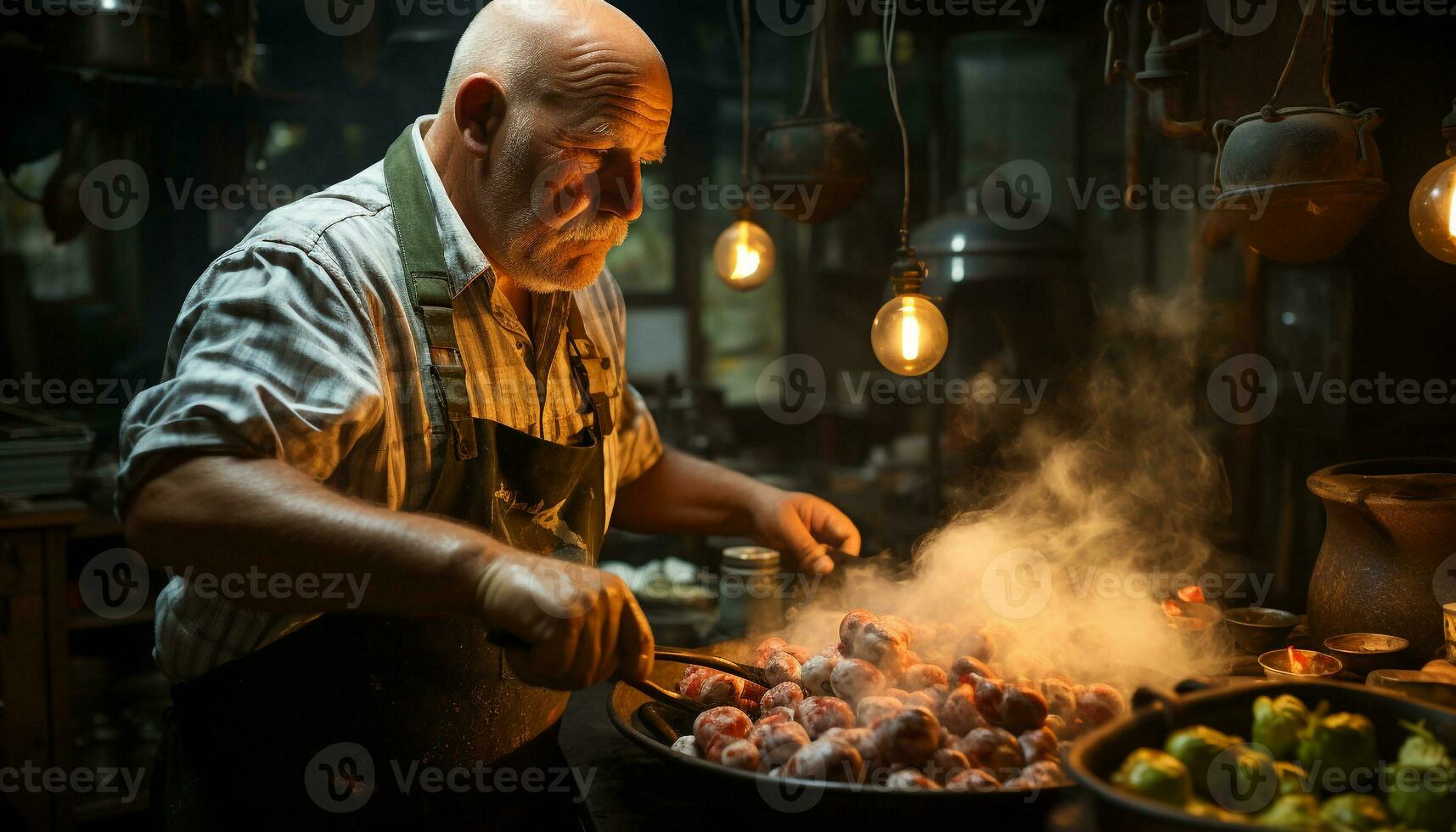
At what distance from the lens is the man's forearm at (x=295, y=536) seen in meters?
1.66

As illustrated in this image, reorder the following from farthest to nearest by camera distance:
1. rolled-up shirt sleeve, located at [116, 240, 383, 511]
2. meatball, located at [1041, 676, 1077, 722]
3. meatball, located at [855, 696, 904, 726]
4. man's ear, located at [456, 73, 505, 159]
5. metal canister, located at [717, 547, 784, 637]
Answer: metal canister, located at [717, 547, 784, 637] → man's ear, located at [456, 73, 505, 159] → meatball, located at [1041, 676, 1077, 722] → meatball, located at [855, 696, 904, 726] → rolled-up shirt sleeve, located at [116, 240, 383, 511]

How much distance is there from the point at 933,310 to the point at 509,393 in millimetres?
1218

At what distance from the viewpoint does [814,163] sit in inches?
151

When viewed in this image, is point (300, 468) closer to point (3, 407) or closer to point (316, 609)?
point (316, 609)

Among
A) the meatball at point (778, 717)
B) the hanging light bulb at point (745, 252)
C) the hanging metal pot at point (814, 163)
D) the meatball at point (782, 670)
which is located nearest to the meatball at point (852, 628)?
the meatball at point (782, 670)

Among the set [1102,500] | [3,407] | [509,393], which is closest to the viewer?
[509,393]

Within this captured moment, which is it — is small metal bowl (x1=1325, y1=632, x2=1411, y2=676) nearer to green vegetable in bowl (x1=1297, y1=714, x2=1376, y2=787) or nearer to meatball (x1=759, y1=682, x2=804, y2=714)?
green vegetable in bowl (x1=1297, y1=714, x2=1376, y2=787)

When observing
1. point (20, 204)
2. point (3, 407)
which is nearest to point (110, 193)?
point (20, 204)

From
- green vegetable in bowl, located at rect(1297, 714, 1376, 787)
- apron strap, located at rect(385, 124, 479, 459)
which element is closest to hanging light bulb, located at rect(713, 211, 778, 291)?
apron strap, located at rect(385, 124, 479, 459)

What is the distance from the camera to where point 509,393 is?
2293 millimetres

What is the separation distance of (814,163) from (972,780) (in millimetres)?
2609

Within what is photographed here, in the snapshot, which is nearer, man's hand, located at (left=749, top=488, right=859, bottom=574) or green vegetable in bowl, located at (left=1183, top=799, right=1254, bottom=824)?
green vegetable in bowl, located at (left=1183, top=799, right=1254, bottom=824)

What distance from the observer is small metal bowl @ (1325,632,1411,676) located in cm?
222

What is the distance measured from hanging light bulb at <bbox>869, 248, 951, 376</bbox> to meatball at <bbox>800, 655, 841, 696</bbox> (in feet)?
3.29
